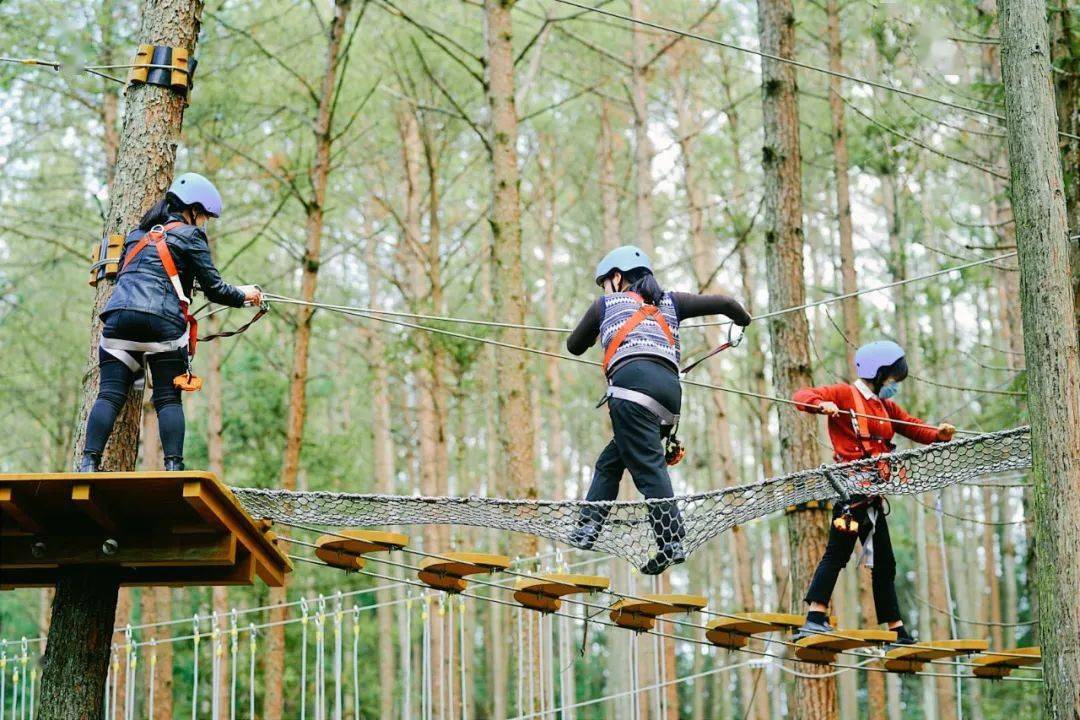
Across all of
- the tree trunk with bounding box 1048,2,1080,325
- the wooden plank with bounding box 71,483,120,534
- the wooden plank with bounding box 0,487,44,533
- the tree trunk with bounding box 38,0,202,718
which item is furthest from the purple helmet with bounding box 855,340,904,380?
the wooden plank with bounding box 0,487,44,533

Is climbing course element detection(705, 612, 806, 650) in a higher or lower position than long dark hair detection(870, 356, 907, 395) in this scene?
lower

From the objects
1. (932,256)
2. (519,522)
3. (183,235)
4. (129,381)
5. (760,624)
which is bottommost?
(760,624)

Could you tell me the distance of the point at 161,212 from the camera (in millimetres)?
4109

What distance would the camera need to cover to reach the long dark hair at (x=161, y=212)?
4.11 meters

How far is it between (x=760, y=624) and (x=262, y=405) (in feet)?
28.4

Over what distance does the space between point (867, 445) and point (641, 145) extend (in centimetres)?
596

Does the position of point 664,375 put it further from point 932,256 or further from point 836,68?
point 932,256

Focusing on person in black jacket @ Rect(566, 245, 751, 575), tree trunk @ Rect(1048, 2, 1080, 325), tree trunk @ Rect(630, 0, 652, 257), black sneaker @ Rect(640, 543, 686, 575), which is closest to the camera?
black sneaker @ Rect(640, 543, 686, 575)

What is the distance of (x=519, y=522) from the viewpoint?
14.0ft

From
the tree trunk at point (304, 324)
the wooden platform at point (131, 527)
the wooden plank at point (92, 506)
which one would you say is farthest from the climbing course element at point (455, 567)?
the tree trunk at point (304, 324)

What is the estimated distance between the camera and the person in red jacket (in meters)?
4.88

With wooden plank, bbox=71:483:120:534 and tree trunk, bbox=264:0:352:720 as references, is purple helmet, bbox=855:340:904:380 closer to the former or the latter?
wooden plank, bbox=71:483:120:534

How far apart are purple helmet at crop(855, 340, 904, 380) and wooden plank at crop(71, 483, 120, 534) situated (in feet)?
9.64

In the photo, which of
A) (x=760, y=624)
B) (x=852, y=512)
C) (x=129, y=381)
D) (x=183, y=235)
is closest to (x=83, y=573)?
(x=129, y=381)
